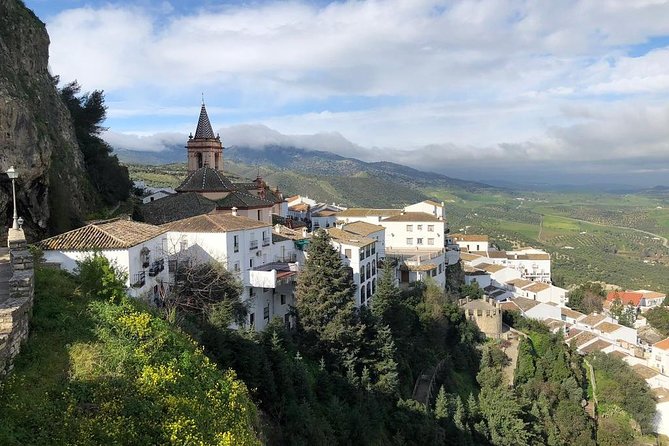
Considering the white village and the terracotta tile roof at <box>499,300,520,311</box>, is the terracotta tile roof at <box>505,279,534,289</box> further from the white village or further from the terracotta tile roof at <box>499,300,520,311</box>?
the terracotta tile roof at <box>499,300,520,311</box>

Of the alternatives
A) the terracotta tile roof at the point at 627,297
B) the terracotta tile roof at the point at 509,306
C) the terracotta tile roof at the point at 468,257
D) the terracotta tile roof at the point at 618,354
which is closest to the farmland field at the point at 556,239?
the terracotta tile roof at the point at 627,297

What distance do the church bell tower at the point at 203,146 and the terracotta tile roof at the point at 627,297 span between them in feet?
210

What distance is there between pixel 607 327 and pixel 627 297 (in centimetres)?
3145

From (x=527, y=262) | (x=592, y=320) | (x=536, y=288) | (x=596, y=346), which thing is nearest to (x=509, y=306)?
(x=596, y=346)

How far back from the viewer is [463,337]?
39469mm

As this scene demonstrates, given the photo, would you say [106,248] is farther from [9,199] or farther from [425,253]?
[425,253]

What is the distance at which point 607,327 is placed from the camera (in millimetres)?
58469

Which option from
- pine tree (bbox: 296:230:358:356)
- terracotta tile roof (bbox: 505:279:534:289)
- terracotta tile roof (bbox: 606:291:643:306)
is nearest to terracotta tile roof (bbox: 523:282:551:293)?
terracotta tile roof (bbox: 505:279:534:289)

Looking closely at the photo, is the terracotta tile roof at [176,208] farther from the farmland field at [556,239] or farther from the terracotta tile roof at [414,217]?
the farmland field at [556,239]

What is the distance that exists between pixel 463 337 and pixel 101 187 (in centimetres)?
2841

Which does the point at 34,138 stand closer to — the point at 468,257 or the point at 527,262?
the point at 468,257

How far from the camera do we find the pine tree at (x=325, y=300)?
83.5 feet

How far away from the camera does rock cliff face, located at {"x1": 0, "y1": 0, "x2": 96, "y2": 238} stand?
20.0m

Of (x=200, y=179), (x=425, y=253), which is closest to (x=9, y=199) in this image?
(x=200, y=179)
